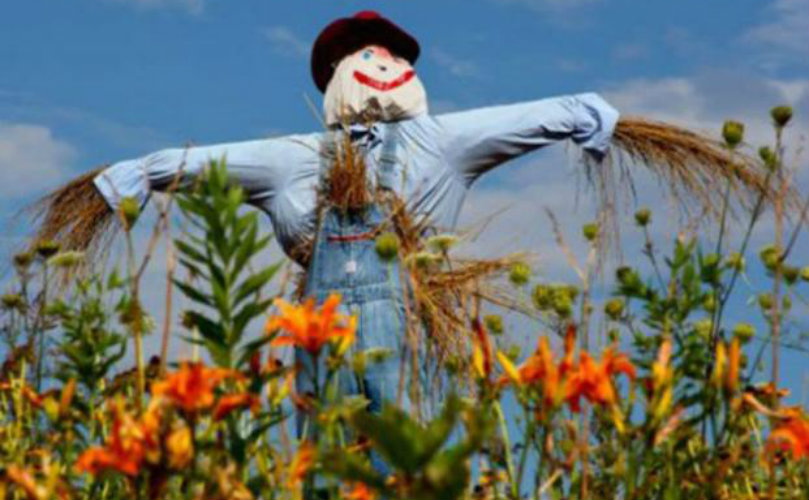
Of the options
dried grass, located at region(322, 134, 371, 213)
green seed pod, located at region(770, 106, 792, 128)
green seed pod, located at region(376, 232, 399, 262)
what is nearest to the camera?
green seed pod, located at region(376, 232, 399, 262)

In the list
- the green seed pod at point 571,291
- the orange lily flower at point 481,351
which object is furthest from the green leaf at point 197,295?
the green seed pod at point 571,291

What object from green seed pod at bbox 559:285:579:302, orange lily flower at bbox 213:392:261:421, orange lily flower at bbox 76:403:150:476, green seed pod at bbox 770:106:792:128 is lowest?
orange lily flower at bbox 76:403:150:476

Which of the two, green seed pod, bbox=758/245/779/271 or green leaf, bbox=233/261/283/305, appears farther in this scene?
green seed pod, bbox=758/245/779/271

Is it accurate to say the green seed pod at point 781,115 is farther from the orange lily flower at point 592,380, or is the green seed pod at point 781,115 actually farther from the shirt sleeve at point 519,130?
the shirt sleeve at point 519,130

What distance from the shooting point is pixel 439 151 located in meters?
4.54

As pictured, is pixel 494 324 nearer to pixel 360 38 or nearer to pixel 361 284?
pixel 361 284

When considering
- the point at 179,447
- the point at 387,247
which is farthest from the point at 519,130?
the point at 179,447

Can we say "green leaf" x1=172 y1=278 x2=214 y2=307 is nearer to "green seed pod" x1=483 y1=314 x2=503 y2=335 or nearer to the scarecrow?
"green seed pod" x1=483 y1=314 x2=503 y2=335

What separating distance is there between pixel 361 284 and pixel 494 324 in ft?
4.45

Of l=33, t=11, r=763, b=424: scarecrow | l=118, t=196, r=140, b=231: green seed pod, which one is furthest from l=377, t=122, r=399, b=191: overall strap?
l=118, t=196, r=140, b=231: green seed pod

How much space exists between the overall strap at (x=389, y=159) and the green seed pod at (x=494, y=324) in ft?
4.90

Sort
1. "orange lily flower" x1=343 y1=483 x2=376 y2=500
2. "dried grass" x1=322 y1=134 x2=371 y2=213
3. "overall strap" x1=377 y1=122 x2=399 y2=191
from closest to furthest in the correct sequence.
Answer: "orange lily flower" x1=343 y1=483 x2=376 y2=500 → "dried grass" x1=322 y1=134 x2=371 y2=213 → "overall strap" x1=377 y1=122 x2=399 y2=191

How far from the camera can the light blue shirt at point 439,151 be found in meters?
4.52

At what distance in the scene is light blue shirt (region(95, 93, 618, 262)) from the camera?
452 centimetres
